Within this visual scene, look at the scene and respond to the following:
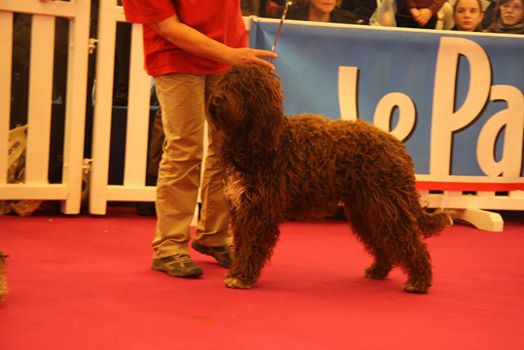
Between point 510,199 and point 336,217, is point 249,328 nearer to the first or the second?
point 336,217

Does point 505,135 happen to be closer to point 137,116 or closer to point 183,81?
point 137,116

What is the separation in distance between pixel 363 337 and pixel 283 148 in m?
1.01

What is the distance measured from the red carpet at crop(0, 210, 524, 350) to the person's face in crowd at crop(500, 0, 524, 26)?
2399 mm

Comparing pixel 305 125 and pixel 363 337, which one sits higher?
pixel 305 125

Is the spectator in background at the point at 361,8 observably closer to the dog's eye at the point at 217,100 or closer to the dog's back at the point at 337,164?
the dog's back at the point at 337,164

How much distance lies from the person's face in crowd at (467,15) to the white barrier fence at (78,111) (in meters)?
2.55

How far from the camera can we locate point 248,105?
11.9 feet

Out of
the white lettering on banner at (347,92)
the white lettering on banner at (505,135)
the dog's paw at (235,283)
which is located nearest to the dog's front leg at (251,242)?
the dog's paw at (235,283)

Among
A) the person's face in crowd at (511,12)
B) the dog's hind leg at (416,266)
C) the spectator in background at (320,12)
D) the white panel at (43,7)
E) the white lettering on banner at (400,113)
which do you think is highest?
the person's face in crowd at (511,12)

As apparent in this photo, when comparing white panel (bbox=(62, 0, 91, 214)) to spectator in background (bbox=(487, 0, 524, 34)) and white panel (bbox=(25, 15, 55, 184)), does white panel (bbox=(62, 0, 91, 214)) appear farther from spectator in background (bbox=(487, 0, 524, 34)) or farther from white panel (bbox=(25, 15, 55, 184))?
spectator in background (bbox=(487, 0, 524, 34))

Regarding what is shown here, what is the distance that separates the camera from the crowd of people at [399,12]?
640 centimetres

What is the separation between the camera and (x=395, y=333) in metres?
3.24

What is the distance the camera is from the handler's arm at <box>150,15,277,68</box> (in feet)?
12.5

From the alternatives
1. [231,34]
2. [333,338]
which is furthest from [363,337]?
[231,34]
